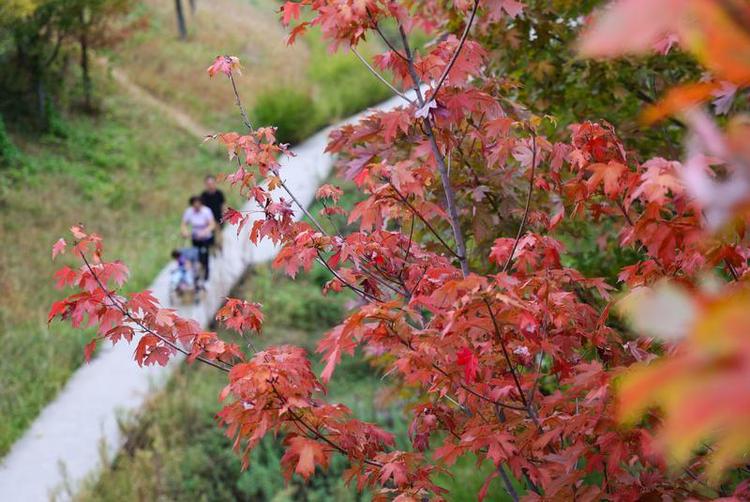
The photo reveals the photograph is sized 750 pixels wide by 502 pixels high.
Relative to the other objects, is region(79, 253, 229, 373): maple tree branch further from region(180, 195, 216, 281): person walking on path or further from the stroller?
the stroller

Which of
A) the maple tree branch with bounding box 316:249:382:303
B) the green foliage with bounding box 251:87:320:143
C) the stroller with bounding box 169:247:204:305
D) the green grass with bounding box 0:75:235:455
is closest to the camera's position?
the maple tree branch with bounding box 316:249:382:303

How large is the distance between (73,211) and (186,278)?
4.09 m

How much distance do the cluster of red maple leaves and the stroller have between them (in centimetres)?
792

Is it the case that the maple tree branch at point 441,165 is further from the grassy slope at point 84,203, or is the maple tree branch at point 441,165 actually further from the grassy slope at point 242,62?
the grassy slope at point 242,62

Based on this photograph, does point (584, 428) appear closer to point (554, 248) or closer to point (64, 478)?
point (554, 248)

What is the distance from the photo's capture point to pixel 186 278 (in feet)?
37.5

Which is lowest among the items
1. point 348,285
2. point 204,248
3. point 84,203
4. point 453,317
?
point 84,203

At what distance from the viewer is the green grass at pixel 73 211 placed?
361 inches

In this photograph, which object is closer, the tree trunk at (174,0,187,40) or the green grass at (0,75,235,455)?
the green grass at (0,75,235,455)

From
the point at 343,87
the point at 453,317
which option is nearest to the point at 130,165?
the point at 343,87

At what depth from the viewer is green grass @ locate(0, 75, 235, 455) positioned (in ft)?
30.1

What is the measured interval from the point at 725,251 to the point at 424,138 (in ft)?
4.16

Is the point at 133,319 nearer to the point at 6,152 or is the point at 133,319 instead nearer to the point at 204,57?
the point at 6,152

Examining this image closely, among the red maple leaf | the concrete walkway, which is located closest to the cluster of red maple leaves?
the red maple leaf
